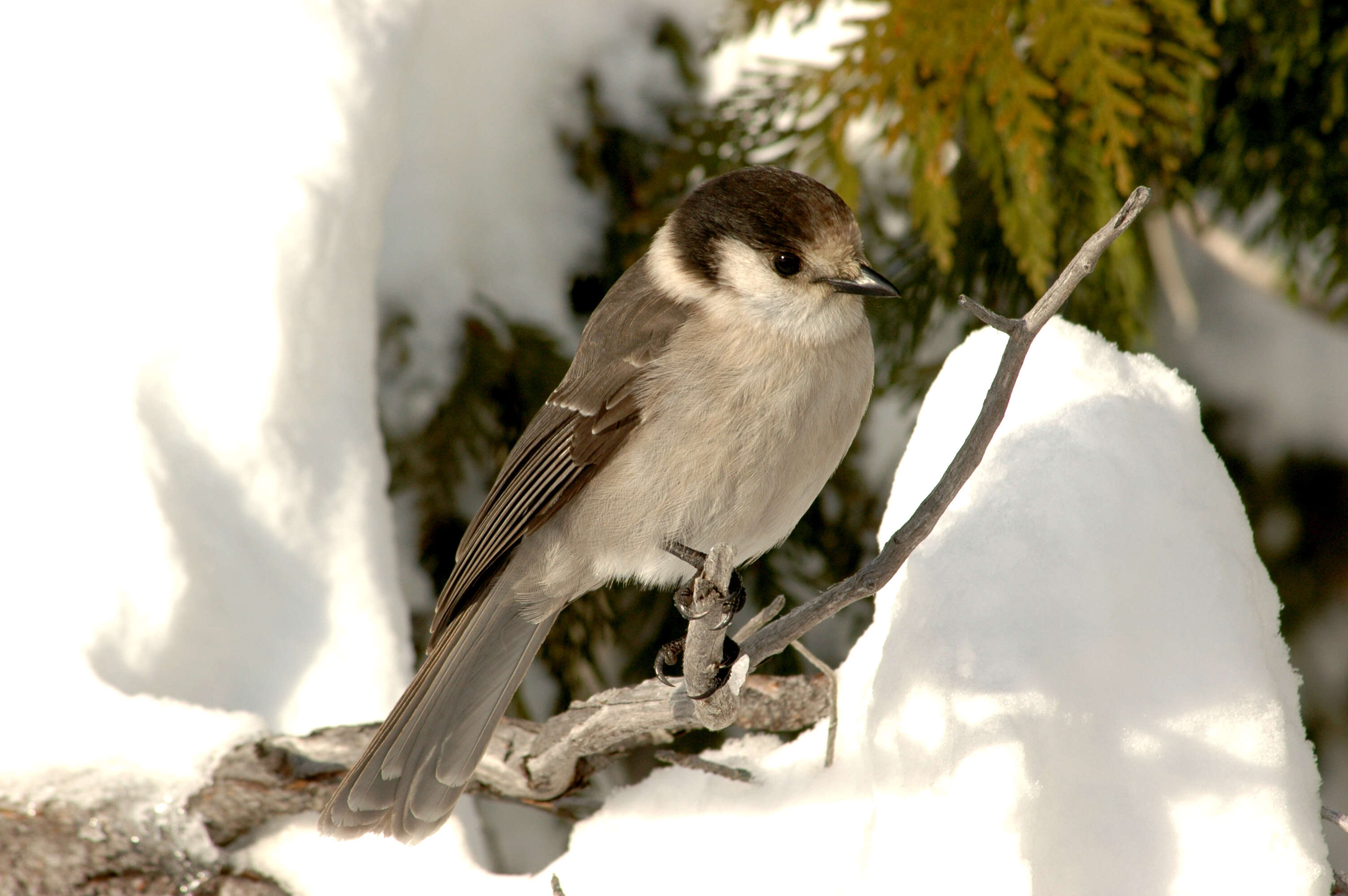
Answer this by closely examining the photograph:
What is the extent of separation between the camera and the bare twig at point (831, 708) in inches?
82.5

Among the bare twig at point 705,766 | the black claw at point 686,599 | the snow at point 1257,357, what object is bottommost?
the snow at point 1257,357

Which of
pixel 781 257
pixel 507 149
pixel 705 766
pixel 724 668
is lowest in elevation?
pixel 705 766

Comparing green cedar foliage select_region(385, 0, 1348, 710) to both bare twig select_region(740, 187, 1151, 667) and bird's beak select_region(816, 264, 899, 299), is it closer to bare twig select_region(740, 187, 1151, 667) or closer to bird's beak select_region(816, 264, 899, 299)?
bird's beak select_region(816, 264, 899, 299)

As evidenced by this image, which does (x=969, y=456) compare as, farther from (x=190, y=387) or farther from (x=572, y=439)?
(x=190, y=387)

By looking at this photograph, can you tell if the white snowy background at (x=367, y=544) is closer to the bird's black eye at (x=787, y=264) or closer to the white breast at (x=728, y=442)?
the white breast at (x=728, y=442)

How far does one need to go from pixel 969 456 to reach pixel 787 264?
2.40 ft

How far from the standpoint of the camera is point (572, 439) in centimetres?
236

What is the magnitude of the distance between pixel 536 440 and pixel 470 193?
1.20 metres

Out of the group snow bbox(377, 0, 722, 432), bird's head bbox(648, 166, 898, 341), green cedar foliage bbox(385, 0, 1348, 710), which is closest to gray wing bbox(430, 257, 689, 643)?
bird's head bbox(648, 166, 898, 341)

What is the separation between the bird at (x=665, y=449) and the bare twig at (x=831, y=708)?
0.88ft

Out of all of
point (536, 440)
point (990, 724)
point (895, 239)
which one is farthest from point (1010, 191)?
point (990, 724)

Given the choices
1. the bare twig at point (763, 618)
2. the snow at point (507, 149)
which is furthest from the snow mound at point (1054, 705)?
the snow at point (507, 149)

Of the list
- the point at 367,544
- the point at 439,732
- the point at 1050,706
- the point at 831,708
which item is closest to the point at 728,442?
the point at 831,708

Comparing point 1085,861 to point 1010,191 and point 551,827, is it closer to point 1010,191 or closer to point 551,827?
point 1010,191
